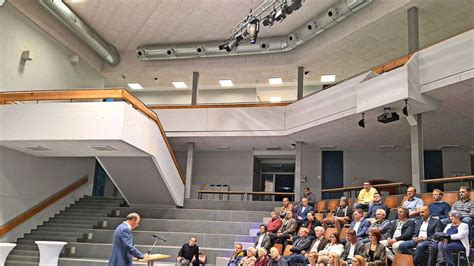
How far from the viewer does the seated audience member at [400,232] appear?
5.98m

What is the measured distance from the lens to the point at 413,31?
8969 mm

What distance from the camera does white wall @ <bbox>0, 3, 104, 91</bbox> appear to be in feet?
32.4

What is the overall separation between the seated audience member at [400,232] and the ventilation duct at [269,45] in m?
4.92

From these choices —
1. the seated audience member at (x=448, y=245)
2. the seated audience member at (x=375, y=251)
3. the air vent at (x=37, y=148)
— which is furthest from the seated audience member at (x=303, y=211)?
the air vent at (x=37, y=148)

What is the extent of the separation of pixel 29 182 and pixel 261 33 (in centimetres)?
706

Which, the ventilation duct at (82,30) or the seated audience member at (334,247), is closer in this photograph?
the seated audience member at (334,247)

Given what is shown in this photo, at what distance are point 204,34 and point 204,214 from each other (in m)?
5.08

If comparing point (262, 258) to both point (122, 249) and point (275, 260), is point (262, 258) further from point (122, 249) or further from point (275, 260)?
point (122, 249)

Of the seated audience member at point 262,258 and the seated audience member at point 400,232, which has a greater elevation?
the seated audience member at point 400,232

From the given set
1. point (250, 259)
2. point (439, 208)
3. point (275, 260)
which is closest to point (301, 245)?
point (275, 260)

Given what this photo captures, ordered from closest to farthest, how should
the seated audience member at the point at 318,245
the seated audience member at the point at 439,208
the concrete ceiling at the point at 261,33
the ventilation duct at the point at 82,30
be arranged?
1. the seated audience member at the point at 439,208
2. the seated audience member at the point at 318,245
3. the concrete ceiling at the point at 261,33
4. the ventilation duct at the point at 82,30

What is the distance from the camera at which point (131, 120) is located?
8.41 metres

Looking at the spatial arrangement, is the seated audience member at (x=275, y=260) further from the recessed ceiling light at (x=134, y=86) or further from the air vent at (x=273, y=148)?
the recessed ceiling light at (x=134, y=86)

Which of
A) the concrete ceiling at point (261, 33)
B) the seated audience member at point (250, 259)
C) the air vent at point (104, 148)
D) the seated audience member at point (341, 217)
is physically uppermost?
the concrete ceiling at point (261, 33)
